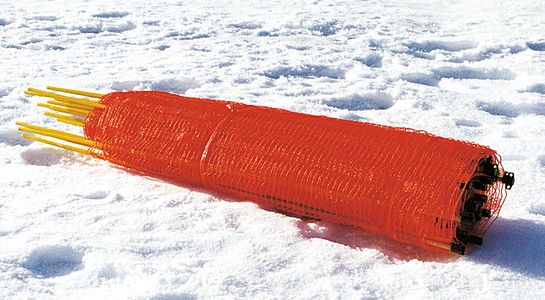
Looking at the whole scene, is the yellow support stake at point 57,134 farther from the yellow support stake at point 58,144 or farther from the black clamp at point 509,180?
the black clamp at point 509,180

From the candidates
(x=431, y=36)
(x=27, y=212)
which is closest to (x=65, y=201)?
(x=27, y=212)

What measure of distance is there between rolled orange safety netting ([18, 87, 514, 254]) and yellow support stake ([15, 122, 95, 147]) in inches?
0.5

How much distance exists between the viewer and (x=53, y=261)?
7.77ft

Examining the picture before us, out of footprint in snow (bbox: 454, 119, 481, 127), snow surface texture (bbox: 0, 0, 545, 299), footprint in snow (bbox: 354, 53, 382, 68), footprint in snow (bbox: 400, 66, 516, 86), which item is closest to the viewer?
snow surface texture (bbox: 0, 0, 545, 299)

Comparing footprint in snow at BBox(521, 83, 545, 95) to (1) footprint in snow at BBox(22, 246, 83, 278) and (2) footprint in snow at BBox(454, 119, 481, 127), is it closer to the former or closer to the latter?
(2) footprint in snow at BBox(454, 119, 481, 127)

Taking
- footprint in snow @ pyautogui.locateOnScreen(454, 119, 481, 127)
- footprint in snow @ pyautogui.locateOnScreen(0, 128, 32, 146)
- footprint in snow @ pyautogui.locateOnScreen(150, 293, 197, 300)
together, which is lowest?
footprint in snow @ pyautogui.locateOnScreen(454, 119, 481, 127)

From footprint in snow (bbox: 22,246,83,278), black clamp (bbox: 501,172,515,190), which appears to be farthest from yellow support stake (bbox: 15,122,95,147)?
black clamp (bbox: 501,172,515,190)

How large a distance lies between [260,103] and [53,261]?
2148 millimetres

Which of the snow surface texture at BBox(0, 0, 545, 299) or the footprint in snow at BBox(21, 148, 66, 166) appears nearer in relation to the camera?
the snow surface texture at BBox(0, 0, 545, 299)

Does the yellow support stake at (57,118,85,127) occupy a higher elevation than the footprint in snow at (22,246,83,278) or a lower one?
higher

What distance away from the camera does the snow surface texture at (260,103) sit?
2271 millimetres

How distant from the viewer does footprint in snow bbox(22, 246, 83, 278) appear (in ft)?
7.49

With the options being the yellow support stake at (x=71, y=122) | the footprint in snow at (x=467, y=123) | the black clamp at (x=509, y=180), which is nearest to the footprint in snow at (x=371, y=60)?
the footprint in snow at (x=467, y=123)

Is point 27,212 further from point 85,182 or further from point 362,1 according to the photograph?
point 362,1
